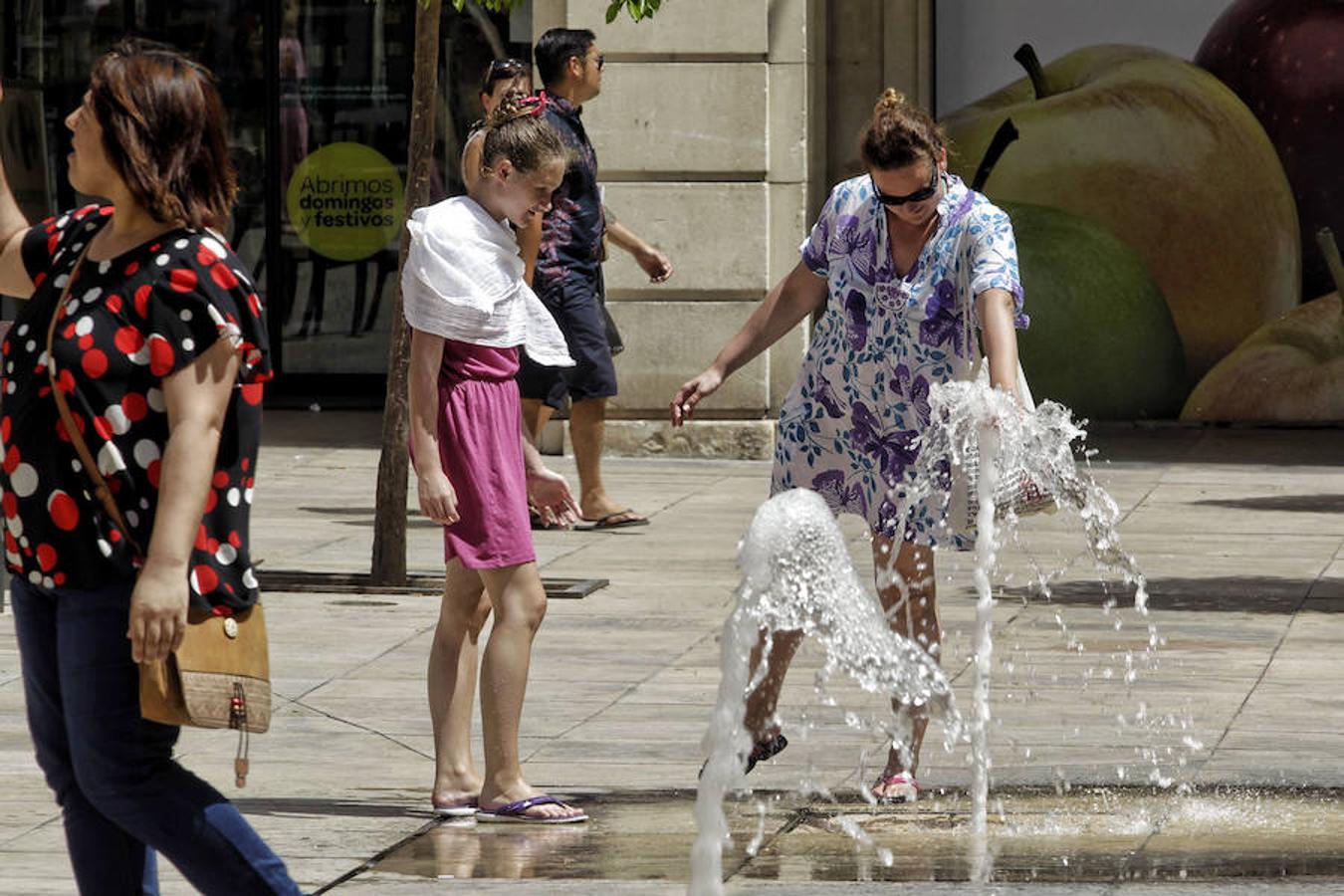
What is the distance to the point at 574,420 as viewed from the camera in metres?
11.8

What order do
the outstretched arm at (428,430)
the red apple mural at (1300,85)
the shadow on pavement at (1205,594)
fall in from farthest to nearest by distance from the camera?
the red apple mural at (1300,85), the shadow on pavement at (1205,594), the outstretched arm at (428,430)

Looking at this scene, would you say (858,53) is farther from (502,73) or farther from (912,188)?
(912,188)

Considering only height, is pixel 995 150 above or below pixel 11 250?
below

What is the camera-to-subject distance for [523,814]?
20.6 feet

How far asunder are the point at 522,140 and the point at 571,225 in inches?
197

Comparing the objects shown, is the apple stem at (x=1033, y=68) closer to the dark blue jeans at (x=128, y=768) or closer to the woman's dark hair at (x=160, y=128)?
the woman's dark hair at (x=160, y=128)

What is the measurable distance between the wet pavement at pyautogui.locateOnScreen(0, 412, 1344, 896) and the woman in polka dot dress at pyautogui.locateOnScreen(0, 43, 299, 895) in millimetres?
1339

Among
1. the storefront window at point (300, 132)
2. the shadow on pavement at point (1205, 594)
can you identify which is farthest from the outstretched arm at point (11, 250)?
the storefront window at point (300, 132)

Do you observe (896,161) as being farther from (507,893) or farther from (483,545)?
(507,893)

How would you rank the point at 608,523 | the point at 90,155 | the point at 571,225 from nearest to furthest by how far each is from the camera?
the point at 90,155 → the point at 571,225 → the point at 608,523

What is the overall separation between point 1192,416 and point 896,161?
979cm

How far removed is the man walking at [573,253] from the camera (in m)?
11.1

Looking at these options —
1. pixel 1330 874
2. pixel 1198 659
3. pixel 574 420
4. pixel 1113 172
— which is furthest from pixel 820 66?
pixel 1330 874

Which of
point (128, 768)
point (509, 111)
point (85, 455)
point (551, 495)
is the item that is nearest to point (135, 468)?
point (85, 455)
